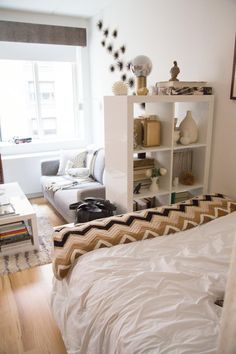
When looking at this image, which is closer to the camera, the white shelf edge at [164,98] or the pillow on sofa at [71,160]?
the white shelf edge at [164,98]

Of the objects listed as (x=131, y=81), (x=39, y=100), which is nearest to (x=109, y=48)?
(x=131, y=81)

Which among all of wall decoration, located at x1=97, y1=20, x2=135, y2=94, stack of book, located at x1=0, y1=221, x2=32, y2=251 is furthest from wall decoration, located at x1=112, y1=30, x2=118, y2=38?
stack of book, located at x1=0, y1=221, x2=32, y2=251

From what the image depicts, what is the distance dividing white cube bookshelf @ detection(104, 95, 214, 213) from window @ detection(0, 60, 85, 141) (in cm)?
252

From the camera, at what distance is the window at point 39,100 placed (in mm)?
4129

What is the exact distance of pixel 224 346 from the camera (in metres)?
0.59

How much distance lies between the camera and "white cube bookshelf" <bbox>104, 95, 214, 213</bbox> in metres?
1.90

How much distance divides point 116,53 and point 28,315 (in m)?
3.00

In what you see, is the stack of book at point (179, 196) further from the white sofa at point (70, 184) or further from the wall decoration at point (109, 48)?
the wall decoration at point (109, 48)

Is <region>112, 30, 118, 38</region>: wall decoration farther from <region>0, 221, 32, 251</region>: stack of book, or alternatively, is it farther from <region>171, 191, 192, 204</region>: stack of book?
<region>0, 221, 32, 251</region>: stack of book

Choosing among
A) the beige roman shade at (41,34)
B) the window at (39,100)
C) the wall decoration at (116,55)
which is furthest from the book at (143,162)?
the beige roman shade at (41,34)

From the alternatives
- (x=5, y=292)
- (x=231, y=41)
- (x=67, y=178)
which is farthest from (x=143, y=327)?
(x=67, y=178)

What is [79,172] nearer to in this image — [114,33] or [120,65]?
[120,65]

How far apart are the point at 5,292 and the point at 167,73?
234 cm

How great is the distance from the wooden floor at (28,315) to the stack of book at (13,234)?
13.7 inches
